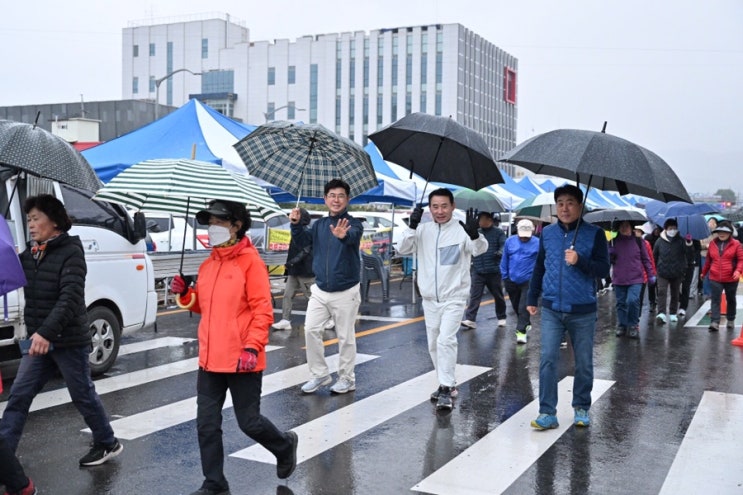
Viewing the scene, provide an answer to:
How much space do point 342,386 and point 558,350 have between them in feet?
7.18

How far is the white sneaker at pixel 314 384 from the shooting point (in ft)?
25.9

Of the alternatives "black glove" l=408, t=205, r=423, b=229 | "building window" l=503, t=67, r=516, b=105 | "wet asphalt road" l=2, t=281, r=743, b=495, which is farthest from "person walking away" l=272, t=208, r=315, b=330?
"building window" l=503, t=67, r=516, b=105

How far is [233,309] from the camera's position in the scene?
4965 millimetres

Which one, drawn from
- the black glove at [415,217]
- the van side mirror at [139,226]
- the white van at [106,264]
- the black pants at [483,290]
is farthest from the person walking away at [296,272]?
the black glove at [415,217]

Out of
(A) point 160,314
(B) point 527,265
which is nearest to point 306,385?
(B) point 527,265

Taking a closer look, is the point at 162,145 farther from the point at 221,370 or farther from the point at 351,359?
the point at 221,370

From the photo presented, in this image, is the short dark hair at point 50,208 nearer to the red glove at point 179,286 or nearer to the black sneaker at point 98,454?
the red glove at point 179,286

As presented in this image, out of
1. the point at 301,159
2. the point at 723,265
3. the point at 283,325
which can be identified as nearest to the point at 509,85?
the point at 723,265

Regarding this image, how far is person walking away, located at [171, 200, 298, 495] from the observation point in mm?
4926

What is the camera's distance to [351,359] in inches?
313

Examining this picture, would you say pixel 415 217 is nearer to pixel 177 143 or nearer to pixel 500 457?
pixel 500 457

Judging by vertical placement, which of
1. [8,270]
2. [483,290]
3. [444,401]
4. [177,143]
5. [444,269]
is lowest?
[444,401]

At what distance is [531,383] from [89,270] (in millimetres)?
4560

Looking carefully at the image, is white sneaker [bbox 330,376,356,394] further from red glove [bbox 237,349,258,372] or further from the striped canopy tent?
red glove [bbox 237,349,258,372]
